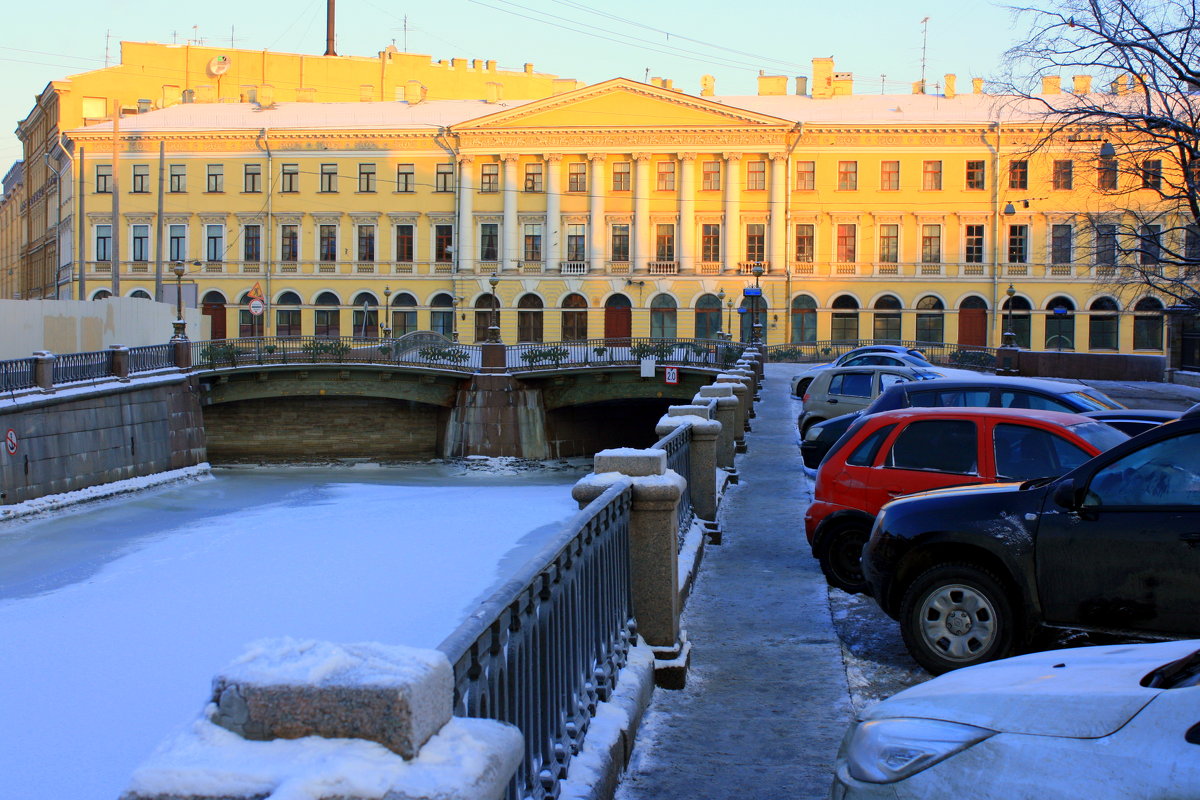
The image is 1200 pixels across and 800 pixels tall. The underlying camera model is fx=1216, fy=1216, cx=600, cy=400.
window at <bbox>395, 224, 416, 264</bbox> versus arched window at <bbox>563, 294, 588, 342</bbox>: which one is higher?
window at <bbox>395, 224, 416, 264</bbox>

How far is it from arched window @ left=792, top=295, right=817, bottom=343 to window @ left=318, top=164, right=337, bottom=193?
88.0 feet

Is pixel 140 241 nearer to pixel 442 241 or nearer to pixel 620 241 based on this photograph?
pixel 442 241

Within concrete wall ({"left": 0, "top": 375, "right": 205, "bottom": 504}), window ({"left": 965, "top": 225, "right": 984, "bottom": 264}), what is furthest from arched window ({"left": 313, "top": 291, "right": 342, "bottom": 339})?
window ({"left": 965, "top": 225, "right": 984, "bottom": 264})

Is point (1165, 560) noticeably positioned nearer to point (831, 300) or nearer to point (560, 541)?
point (560, 541)

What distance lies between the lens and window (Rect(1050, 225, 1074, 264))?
206 feet

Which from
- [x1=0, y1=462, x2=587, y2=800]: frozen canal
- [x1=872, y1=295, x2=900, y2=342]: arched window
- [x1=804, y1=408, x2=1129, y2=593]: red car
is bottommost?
[x1=0, y1=462, x2=587, y2=800]: frozen canal

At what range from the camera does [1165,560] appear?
7031mm

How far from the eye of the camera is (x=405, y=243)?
69188 millimetres

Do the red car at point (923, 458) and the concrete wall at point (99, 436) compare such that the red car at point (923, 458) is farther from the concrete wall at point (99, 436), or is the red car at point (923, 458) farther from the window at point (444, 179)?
the window at point (444, 179)

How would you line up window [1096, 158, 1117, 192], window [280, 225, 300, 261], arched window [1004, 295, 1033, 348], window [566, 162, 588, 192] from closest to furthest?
window [1096, 158, 1117, 192] < arched window [1004, 295, 1033, 348] < window [566, 162, 588, 192] < window [280, 225, 300, 261]

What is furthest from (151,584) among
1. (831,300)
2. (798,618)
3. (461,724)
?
(831,300)

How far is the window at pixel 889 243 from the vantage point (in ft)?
215

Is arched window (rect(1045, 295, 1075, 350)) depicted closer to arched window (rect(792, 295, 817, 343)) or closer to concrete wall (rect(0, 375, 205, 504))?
arched window (rect(792, 295, 817, 343))

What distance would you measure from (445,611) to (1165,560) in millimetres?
17136
